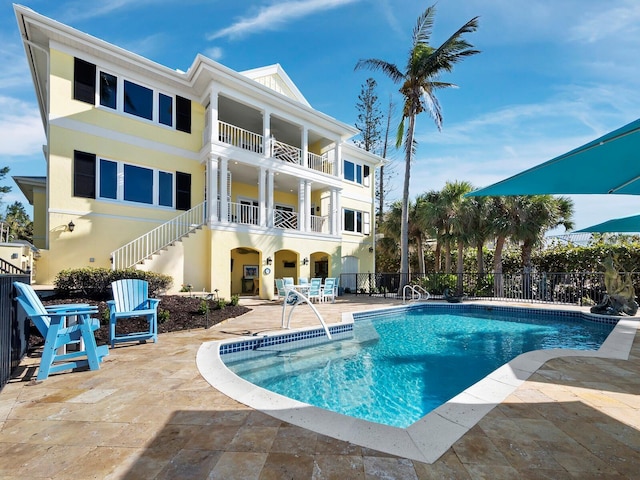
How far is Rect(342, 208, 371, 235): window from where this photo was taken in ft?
61.2

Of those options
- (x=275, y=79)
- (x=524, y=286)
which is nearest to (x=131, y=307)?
(x=275, y=79)

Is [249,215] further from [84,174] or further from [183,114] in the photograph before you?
[84,174]

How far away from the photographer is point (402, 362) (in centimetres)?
567

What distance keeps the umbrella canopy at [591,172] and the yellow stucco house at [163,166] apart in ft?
33.5

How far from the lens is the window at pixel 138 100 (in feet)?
37.7

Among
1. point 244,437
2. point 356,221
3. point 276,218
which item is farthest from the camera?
point 356,221

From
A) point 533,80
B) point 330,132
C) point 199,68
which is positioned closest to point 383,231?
point 330,132

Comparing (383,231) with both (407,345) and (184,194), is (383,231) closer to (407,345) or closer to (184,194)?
(184,194)

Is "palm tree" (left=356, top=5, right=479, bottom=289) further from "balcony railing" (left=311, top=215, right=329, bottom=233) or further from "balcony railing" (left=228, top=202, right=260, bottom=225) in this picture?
"balcony railing" (left=228, top=202, right=260, bottom=225)

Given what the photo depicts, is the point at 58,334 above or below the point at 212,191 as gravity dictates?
below

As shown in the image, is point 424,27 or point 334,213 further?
point 334,213

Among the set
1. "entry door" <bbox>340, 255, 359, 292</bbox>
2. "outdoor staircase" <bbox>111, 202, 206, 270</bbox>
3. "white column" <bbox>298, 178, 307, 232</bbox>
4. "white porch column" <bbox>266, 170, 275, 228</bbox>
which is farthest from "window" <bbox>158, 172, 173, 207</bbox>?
"entry door" <bbox>340, 255, 359, 292</bbox>

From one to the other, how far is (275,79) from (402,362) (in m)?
15.1

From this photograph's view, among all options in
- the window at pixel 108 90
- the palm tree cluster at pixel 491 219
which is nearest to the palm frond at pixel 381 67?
the palm tree cluster at pixel 491 219
